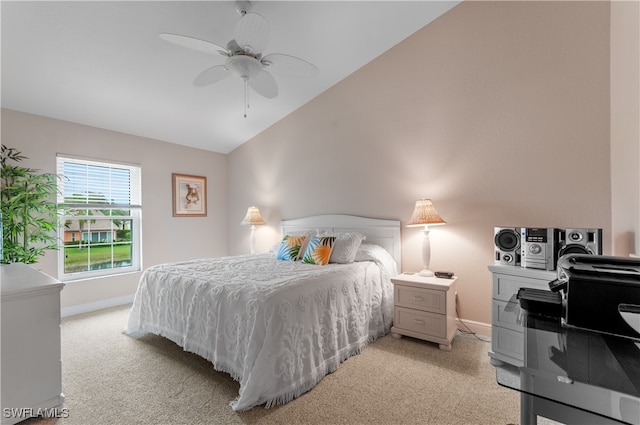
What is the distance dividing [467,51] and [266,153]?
3.07m

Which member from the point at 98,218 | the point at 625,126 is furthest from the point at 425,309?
the point at 98,218

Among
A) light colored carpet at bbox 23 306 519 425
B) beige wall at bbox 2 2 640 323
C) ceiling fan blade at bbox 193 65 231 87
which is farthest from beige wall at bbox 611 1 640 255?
ceiling fan blade at bbox 193 65 231 87

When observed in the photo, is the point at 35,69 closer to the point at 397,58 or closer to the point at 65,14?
the point at 65,14

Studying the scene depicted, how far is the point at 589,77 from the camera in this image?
2.25 m

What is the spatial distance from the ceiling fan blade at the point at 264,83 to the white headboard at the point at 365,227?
1816mm

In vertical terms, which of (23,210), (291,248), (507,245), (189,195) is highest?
(189,195)

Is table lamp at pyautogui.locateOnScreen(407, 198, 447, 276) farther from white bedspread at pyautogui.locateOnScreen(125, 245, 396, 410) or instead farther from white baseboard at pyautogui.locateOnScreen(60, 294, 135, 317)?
white baseboard at pyautogui.locateOnScreen(60, 294, 135, 317)

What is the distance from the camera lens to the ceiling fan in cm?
179

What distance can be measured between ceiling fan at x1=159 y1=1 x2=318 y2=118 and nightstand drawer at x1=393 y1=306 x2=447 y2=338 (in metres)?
2.32

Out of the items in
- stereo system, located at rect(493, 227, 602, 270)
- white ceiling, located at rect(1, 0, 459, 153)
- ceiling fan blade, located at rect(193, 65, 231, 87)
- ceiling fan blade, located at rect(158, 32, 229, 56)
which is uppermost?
white ceiling, located at rect(1, 0, 459, 153)

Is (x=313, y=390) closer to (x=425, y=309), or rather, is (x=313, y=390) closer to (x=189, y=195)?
(x=425, y=309)

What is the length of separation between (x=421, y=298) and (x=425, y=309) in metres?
0.10

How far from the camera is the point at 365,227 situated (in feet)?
11.4

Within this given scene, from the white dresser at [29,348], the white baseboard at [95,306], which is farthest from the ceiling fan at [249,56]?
the white baseboard at [95,306]
